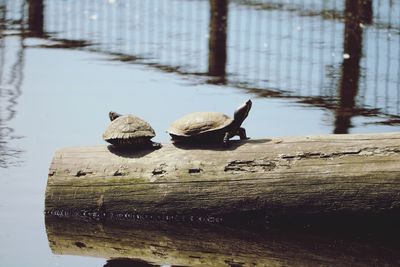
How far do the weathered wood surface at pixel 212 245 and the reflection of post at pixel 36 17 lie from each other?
6991 millimetres

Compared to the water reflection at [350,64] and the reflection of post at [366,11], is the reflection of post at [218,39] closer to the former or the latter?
the water reflection at [350,64]

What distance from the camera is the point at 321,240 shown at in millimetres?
6520

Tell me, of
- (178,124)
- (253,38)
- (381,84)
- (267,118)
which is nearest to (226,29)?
(253,38)

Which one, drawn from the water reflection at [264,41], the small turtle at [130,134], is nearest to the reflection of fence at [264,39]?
the water reflection at [264,41]

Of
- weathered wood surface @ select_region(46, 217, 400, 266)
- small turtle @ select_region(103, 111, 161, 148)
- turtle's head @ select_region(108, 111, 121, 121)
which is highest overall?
turtle's head @ select_region(108, 111, 121, 121)

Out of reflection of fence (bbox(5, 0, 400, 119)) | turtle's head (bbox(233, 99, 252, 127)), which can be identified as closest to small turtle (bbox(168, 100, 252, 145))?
turtle's head (bbox(233, 99, 252, 127))

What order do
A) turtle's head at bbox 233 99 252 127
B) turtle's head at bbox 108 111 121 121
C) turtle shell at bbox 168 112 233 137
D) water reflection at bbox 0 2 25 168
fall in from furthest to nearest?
water reflection at bbox 0 2 25 168 < turtle's head at bbox 108 111 121 121 < turtle's head at bbox 233 99 252 127 < turtle shell at bbox 168 112 233 137

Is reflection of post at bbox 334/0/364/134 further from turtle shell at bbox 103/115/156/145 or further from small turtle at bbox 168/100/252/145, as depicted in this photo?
turtle shell at bbox 103/115/156/145

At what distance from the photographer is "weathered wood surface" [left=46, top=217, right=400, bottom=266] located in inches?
246

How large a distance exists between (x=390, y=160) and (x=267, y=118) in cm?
266

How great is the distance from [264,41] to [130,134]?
6258mm

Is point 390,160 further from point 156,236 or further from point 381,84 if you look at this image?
point 381,84

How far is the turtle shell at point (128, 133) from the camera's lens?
692 centimetres

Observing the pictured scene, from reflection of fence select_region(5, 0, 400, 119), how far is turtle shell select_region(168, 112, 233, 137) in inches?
115
